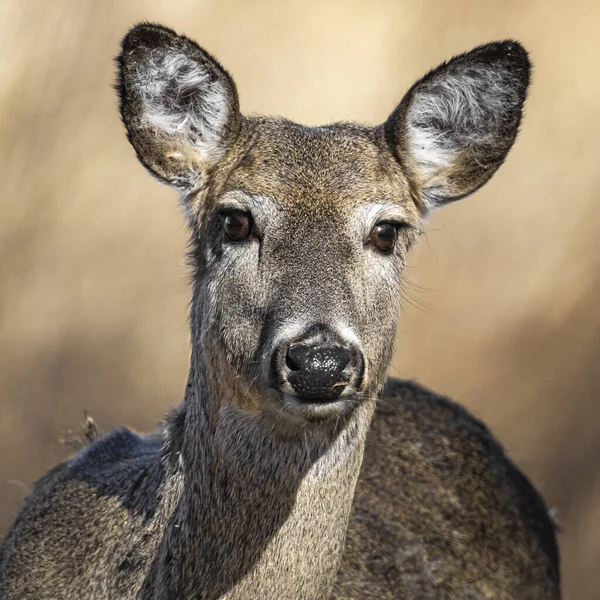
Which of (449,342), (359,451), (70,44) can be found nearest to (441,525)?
(359,451)

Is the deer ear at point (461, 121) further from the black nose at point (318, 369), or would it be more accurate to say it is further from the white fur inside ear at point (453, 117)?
the black nose at point (318, 369)

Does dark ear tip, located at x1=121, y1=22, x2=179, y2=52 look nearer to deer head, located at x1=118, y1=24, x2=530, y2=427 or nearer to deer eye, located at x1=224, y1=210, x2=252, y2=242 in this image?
deer head, located at x1=118, y1=24, x2=530, y2=427

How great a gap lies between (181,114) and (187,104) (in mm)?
56

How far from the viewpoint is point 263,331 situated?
479cm


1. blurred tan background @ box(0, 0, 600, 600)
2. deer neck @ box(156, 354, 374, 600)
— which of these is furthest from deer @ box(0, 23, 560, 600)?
blurred tan background @ box(0, 0, 600, 600)

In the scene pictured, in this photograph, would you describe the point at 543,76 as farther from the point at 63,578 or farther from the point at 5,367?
the point at 63,578

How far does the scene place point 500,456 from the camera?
24.5 feet

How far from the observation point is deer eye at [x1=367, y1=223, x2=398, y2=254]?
5.17 metres

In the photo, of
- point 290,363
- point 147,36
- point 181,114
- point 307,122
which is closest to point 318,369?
point 290,363

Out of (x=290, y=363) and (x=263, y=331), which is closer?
(x=290, y=363)

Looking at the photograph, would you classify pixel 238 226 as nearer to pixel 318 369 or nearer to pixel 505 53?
pixel 318 369

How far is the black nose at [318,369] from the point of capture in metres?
4.42

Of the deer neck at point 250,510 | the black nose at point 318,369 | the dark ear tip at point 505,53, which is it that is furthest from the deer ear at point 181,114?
the black nose at point 318,369

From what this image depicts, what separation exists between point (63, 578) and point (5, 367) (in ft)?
27.4
